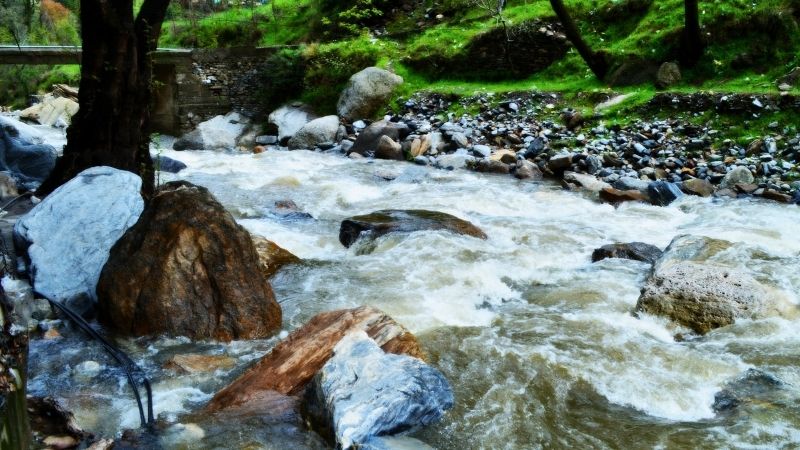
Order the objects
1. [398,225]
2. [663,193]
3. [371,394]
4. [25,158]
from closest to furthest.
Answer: [371,394] < [398,225] < [663,193] < [25,158]

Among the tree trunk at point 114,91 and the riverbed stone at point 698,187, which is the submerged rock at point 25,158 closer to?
the tree trunk at point 114,91

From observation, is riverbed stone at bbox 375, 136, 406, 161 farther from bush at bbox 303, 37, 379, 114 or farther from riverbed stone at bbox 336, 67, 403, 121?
bush at bbox 303, 37, 379, 114

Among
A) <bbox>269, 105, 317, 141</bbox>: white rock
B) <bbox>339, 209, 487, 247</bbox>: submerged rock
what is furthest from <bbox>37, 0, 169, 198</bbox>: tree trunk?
<bbox>269, 105, 317, 141</bbox>: white rock

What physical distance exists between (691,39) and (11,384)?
48.4 ft

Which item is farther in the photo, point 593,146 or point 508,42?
point 508,42

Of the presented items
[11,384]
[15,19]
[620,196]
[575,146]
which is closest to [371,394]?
[11,384]

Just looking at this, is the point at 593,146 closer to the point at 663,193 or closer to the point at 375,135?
the point at 663,193

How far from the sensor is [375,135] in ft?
49.5

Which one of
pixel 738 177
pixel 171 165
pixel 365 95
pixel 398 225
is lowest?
pixel 171 165

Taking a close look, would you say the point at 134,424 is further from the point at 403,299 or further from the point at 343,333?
the point at 403,299

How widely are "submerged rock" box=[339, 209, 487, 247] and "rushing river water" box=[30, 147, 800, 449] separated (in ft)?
0.68

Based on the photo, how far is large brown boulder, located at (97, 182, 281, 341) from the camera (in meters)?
5.10

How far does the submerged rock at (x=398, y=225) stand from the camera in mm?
7887

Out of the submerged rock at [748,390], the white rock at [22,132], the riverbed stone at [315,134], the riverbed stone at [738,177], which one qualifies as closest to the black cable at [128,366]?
the submerged rock at [748,390]
